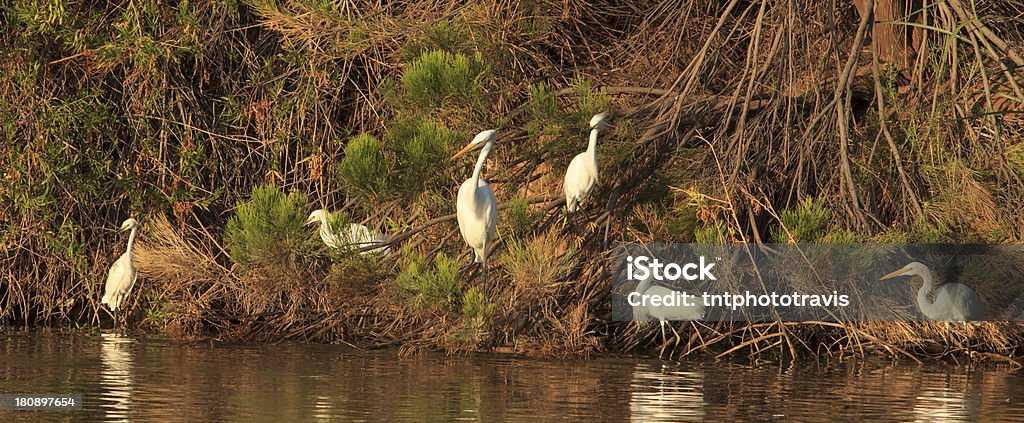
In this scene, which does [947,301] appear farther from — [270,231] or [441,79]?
[270,231]

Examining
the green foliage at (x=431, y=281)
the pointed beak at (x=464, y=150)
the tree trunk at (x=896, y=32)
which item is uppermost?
the tree trunk at (x=896, y=32)

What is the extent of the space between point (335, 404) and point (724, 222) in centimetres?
278

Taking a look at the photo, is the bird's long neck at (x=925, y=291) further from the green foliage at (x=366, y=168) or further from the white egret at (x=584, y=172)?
the green foliage at (x=366, y=168)

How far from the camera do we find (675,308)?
349 inches

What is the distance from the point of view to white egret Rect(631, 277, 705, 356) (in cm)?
885

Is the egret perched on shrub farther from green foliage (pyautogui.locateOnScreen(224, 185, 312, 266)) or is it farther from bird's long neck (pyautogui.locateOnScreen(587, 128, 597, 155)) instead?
green foliage (pyautogui.locateOnScreen(224, 185, 312, 266))

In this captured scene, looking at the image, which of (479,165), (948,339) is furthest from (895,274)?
(479,165)

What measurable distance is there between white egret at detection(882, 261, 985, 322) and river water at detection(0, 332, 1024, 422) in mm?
327

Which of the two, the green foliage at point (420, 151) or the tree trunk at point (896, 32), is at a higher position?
the tree trunk at point (896, 32)

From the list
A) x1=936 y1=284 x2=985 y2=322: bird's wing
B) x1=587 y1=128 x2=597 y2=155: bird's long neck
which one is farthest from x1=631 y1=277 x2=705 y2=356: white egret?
x1=936 y1=284 x2=985 y2=322: bird's wing

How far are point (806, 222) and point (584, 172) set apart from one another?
127 centimetres

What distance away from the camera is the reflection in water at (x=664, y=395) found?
672cm

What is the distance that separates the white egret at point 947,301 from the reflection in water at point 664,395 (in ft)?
4.74

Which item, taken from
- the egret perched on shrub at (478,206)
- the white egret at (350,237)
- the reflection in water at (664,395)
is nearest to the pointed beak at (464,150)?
the egret perched on shrub at (478,206)
